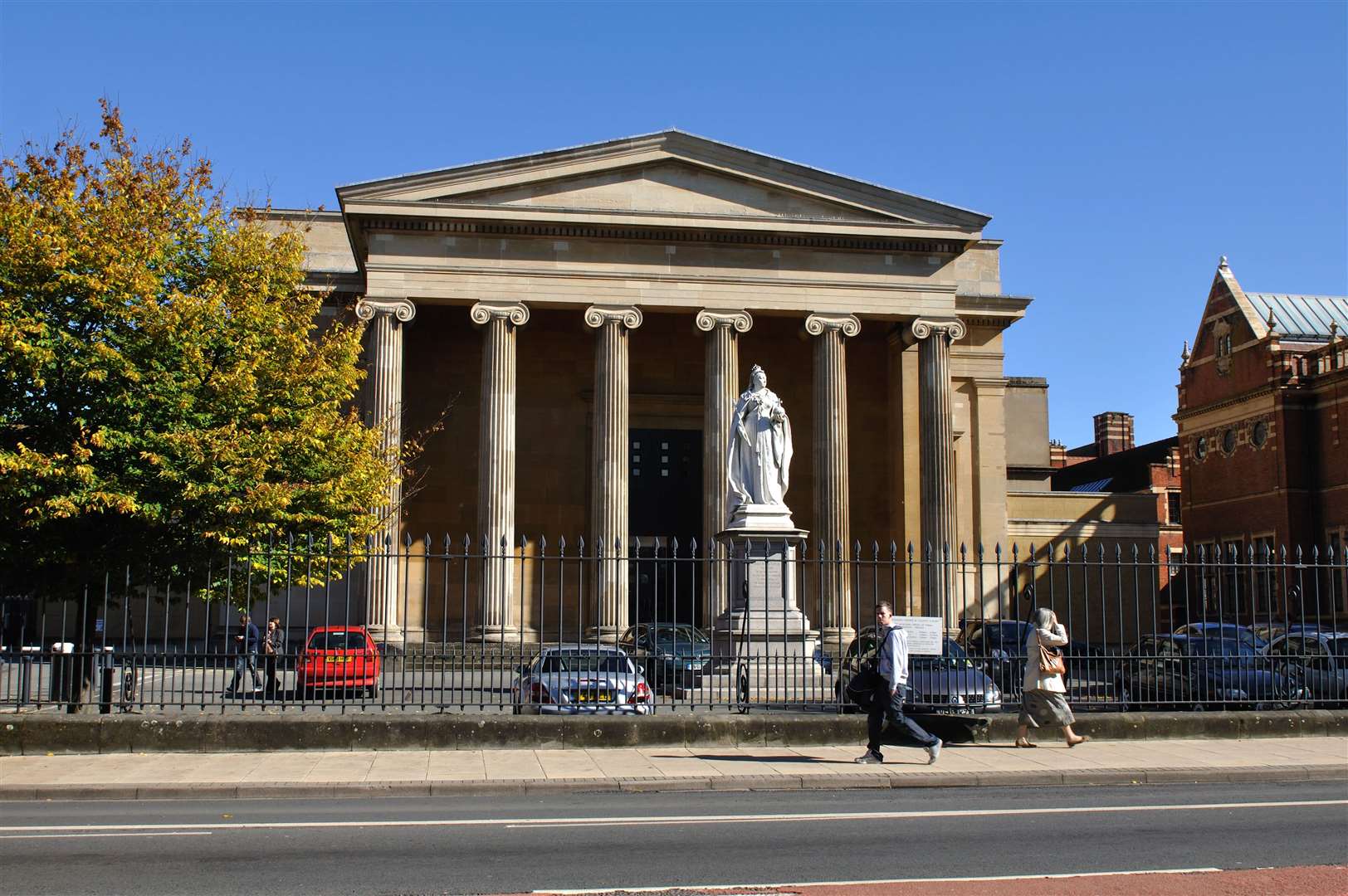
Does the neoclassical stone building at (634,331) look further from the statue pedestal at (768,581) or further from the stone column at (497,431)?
the statue pedestal at (768,581)

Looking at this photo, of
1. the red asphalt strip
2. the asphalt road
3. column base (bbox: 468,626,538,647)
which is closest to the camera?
the red asphalt strip

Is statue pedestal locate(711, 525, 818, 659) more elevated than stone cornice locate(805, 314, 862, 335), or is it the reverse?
stone cornice locate(805, 314, 862, 335)

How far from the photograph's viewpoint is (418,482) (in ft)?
126

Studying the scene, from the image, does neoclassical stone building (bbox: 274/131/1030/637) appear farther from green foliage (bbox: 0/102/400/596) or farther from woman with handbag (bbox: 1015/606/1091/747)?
woman with handbag (bbox: 1015/606/1091/747)

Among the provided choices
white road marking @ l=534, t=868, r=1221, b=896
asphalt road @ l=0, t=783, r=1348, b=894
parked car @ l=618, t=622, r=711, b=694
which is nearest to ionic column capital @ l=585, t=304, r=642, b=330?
parked car @ l=618, t=622, r=711, b=694

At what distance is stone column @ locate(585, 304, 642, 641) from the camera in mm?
35281

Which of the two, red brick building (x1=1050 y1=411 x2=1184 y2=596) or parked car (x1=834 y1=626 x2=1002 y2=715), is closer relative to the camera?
parked car (x1=834 y1=626 x2=1002 y2=715)

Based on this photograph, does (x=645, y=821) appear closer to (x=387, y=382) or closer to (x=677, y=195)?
(x=387, y=382)

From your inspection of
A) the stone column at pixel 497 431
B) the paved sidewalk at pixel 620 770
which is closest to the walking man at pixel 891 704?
the paved sidewalk at pixel 620 770

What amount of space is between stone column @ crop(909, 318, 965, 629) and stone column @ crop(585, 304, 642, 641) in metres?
8.49

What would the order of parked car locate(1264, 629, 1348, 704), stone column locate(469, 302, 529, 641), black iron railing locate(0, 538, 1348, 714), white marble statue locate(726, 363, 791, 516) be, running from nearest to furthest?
black iron railing locate(0, 538, 1348, 714) < parked car locate(1264, 629, 1348, 704) < white marble statue locate(726, 363, 791, 516) < stone column locate(469, 302, 529, 641)

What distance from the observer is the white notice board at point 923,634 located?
1628cm

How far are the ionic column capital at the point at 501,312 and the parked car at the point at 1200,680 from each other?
823 inches

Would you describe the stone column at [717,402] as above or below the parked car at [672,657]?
above
